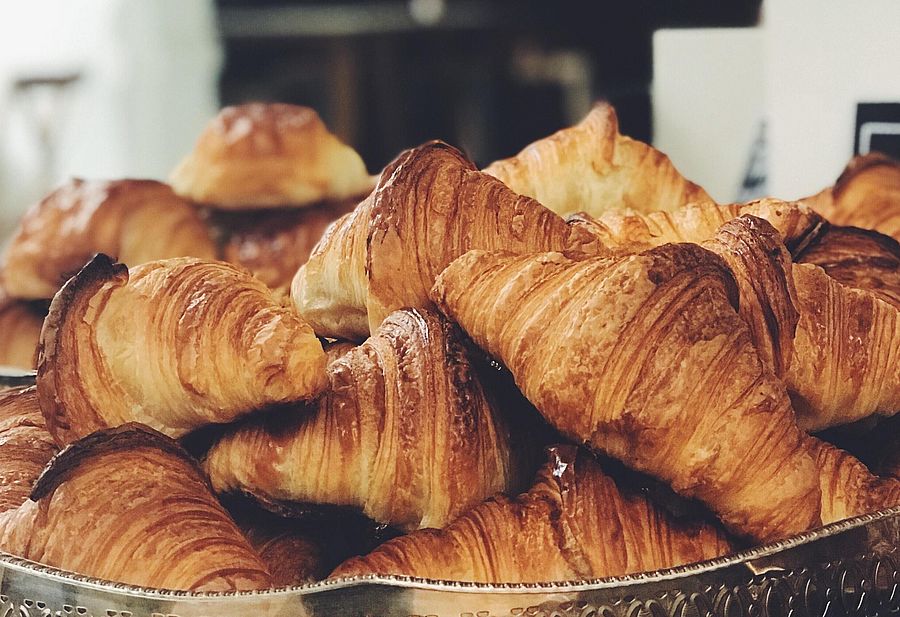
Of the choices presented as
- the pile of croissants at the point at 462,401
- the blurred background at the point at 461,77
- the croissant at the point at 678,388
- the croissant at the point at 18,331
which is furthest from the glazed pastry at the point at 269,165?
the croissant at the point at 678,388

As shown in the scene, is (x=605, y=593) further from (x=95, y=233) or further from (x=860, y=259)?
(x=95, y=233)

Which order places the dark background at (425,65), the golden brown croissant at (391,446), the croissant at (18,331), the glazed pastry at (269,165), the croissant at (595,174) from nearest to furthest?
the golden brown croissant at (391,446) < the croissant at (595,174) < the croissant at (18,331) < the glazed pastry at (269,165) < the dark background at (425,65)

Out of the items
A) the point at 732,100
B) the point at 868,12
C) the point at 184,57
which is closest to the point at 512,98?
the point at 184,57

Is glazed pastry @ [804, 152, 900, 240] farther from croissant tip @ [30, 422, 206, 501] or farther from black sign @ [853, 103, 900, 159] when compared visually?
croissant tip @ [30, 422, 206, 501]

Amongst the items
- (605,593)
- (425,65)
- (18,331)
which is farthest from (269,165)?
(425,65)

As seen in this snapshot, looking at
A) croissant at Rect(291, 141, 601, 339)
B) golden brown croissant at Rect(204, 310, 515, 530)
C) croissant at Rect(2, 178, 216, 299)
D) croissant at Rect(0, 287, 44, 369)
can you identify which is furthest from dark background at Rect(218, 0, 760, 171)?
golden brown croissant at Rect(204, 310, 515, 530)

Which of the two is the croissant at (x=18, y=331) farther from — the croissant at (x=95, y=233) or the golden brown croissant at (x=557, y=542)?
the golden brown croissant at (x=557, y=542)

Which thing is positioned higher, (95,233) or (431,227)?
(431,227)
